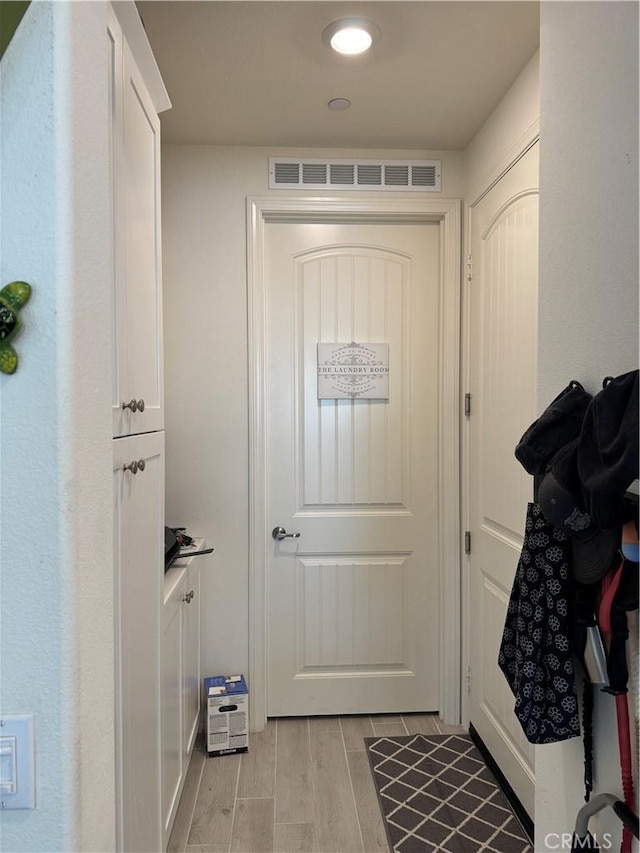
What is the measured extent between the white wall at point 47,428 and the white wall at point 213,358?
178 cm

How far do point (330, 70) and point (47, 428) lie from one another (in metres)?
1.74

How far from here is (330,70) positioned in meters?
1.94

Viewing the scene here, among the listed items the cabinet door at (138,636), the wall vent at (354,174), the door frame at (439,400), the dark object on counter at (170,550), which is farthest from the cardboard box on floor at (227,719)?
the wall vent at (354,174)

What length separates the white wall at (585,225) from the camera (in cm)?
92

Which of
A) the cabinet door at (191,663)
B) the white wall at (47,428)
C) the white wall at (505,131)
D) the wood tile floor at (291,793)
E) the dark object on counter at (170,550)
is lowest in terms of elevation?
the wood tile floor at (291,793)

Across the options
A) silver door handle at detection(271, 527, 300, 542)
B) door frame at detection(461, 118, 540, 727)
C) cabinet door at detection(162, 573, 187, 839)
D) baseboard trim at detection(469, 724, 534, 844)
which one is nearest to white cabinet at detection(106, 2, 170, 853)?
cabinet door at detection(162, 573, 187, 839)

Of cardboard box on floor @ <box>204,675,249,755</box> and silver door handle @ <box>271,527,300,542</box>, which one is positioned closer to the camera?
cardboard box on floor @ <box>204,675,249,755</box>

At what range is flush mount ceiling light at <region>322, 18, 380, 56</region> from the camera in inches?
66.4

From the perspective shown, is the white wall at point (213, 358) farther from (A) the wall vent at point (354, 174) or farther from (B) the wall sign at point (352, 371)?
(B) the wall sign at point (352, 371)

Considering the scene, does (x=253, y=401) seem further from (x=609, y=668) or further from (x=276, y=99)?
(x=609, y=668)

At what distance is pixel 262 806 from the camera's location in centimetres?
208

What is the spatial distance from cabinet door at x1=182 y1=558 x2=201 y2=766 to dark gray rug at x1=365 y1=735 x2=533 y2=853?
72 cm

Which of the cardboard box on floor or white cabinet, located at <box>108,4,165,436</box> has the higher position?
white cabinet, located at <box>108,4,165,436</box>

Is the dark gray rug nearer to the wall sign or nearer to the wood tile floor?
the wood tile floor
